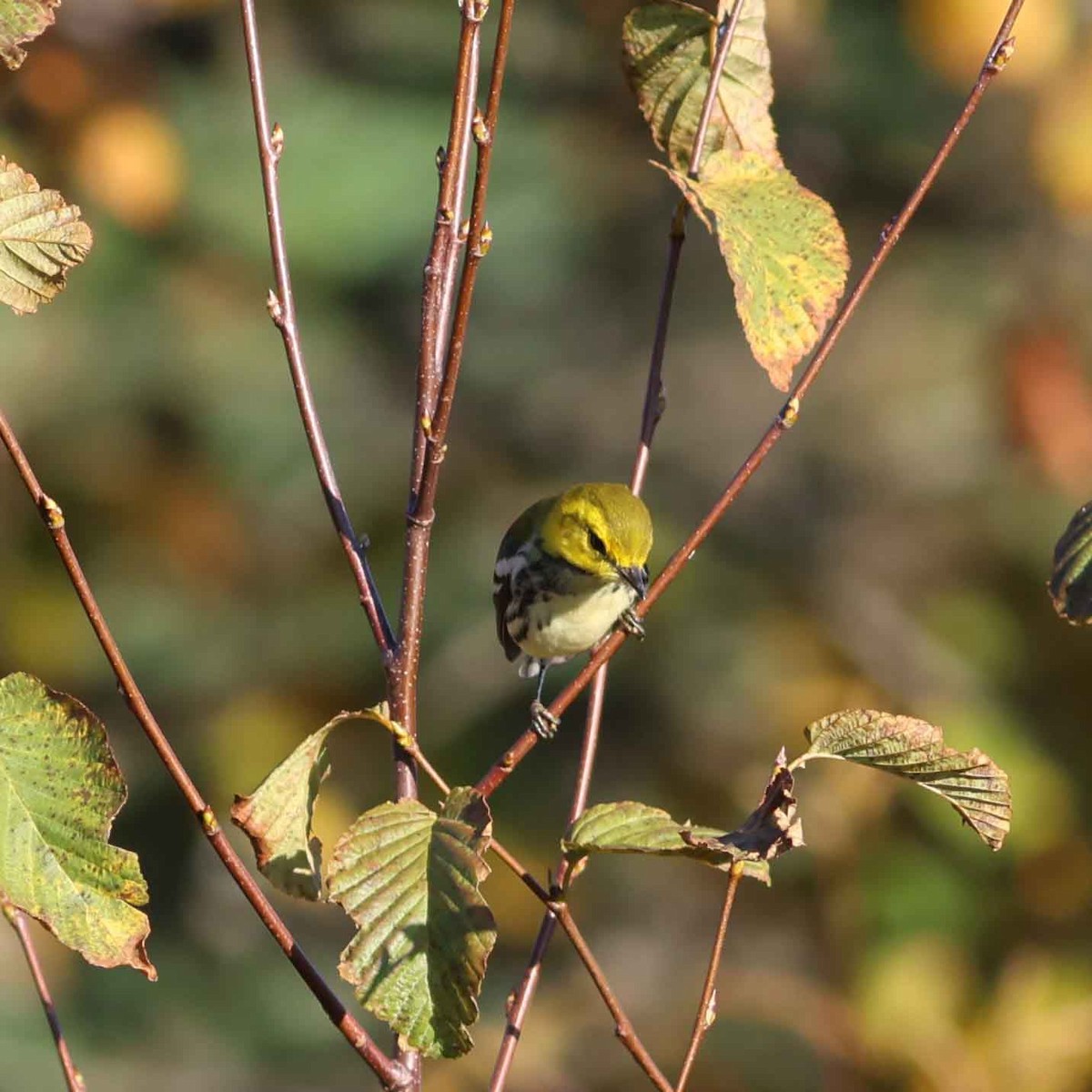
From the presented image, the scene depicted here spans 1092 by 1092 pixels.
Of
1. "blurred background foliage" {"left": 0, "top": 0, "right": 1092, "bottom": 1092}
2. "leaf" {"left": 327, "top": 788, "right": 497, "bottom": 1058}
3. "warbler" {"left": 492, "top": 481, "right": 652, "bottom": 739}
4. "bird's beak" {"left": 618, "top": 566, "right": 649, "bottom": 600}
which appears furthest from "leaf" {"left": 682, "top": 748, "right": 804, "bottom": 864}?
"blurred background foliage" {"left": 0, "top": 0, "right": 1092, "bottom": 1092}

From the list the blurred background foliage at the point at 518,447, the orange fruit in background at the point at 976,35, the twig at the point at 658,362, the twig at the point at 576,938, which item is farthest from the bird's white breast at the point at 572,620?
the orange fruit in background at the point at 976,35

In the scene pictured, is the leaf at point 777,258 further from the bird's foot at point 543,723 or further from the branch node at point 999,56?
the bird's foot at point 543,723

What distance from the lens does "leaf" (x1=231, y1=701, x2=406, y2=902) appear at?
1.05m

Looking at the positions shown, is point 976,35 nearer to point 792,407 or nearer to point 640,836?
point 792,407

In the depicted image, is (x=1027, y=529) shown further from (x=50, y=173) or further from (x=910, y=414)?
(x=50, y=173)

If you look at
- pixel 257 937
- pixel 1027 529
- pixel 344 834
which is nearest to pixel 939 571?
pixel 1027 529

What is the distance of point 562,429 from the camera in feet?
14.6

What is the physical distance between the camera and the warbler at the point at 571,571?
6.63 feet

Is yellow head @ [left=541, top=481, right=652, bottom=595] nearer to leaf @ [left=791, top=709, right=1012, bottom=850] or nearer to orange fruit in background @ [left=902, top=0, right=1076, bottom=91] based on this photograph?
leaf @ [left=791, top=709, right=1012, bottom=850]

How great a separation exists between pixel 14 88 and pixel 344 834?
371 cm

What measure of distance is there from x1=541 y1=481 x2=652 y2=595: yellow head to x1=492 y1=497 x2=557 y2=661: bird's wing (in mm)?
145

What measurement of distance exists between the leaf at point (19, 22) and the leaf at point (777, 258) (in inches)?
17.3

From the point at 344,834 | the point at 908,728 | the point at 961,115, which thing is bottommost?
the point at 344,834

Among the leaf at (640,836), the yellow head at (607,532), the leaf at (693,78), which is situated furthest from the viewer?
the yellow head at (607,532)
